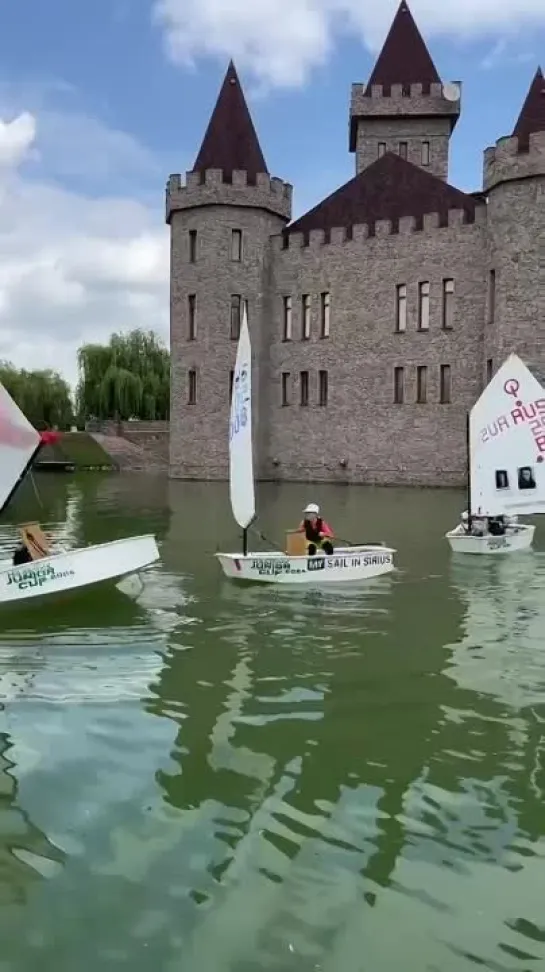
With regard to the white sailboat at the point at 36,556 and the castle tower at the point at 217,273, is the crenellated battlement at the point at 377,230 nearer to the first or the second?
the castle tower at the point at 217,273

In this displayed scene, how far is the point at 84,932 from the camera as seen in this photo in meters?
4.84

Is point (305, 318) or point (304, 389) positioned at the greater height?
point (305, 318)

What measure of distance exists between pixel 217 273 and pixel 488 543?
3085 centimetres

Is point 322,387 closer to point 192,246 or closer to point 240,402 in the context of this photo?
point 192,246

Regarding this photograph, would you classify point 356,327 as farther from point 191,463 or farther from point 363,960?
point 363,960

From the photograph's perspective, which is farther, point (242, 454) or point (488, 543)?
point (488, 543)

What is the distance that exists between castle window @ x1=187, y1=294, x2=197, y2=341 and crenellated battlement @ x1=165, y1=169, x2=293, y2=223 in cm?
434

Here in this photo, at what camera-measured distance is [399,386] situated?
4456 cm

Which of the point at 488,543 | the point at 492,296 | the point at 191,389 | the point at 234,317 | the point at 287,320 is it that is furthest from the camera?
the point at 287,320

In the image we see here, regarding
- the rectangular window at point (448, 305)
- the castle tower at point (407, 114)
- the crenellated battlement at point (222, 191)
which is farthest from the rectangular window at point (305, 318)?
the castle tower at point (407, 114)

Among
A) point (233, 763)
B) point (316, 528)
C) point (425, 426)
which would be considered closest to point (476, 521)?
point (316, 528)

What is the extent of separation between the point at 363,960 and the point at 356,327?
42.2 m

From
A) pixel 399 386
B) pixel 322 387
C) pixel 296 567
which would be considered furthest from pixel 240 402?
pixel 322 387

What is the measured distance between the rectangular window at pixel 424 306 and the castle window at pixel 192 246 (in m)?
10.9
